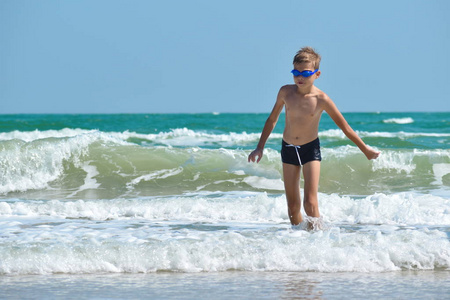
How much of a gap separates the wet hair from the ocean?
1.51m

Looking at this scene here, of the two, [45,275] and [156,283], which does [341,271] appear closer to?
[156,283]

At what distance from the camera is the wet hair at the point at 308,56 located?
15.6 feet

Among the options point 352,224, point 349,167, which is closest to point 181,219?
point 352,224

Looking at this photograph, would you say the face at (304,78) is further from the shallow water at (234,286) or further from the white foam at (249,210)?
the white foam at (249,210)

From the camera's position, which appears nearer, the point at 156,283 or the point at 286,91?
the point at 156,283

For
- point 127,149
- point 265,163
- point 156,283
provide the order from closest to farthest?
point 156,283 < point 265,163 < point 127,149

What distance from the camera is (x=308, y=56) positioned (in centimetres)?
477

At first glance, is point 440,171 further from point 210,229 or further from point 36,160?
point 36,160

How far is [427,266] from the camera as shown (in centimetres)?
445

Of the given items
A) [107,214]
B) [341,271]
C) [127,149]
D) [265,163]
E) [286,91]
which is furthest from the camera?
[127,149]

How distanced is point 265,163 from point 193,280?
6512 mm

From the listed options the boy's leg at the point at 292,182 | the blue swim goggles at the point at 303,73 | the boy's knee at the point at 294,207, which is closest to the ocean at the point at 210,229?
the boy's knee at the point at 294,207

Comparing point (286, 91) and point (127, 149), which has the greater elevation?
point (286, 91)

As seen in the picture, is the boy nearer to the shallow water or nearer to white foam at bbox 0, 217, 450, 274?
white foam at bbox 0, 217, 450, 274
